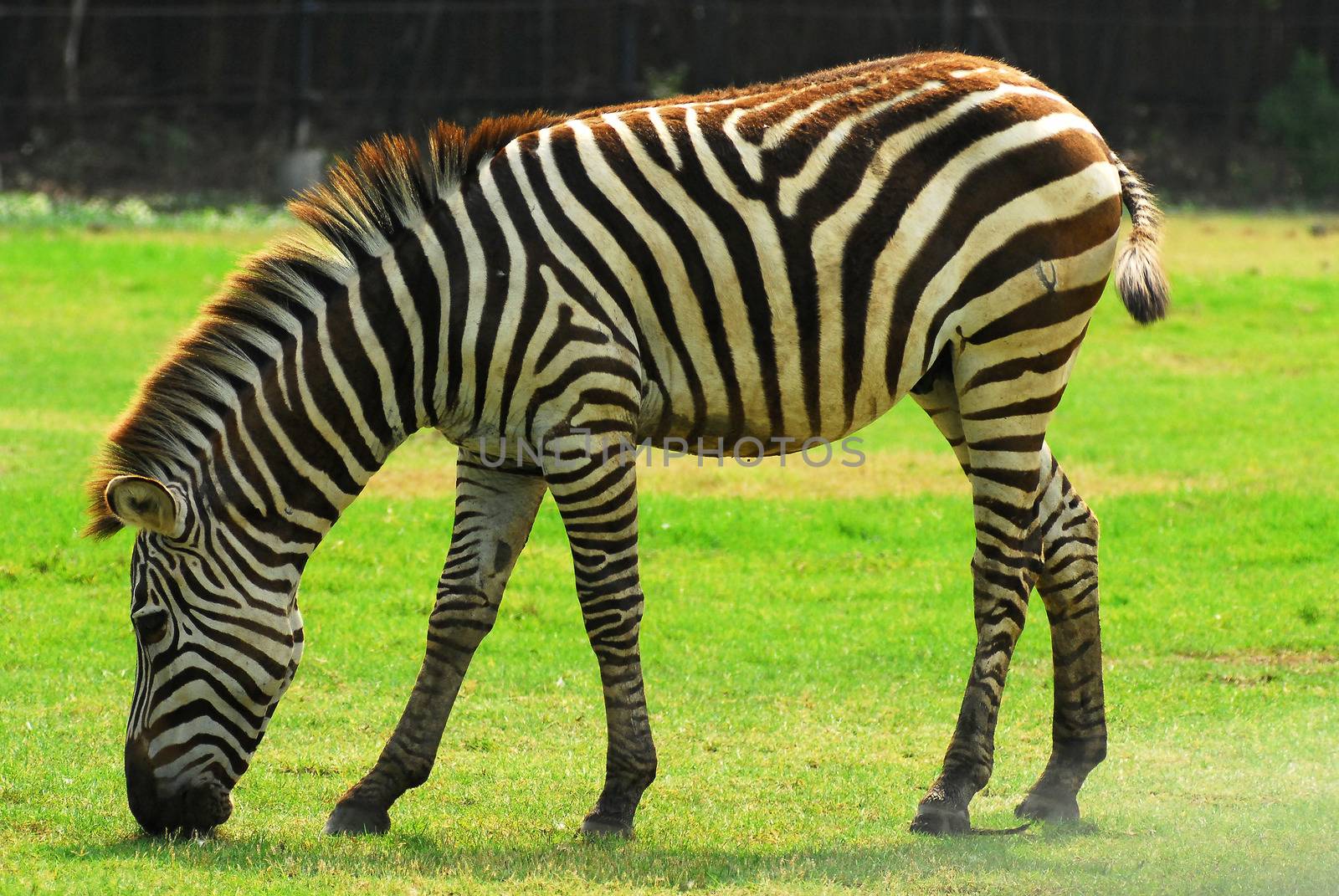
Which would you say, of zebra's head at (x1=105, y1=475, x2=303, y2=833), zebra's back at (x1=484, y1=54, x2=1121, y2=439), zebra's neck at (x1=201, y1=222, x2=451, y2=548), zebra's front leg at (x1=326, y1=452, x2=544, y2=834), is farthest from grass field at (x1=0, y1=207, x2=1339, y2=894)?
zebra's back at (x1=484, y1=54, x2=1121, y2=439)

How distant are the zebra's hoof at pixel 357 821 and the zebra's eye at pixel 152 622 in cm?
96

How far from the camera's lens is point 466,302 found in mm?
5680

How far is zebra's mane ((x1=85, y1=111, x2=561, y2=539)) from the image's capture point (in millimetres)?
5617

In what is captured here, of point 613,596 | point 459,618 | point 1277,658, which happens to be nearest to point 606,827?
point 613,596

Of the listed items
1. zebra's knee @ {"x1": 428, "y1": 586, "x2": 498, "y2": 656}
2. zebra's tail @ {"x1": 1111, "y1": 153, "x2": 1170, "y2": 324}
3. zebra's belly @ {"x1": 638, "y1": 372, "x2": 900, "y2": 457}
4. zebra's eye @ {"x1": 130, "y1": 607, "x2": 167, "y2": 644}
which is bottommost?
zebra's knee @ {"x1": 428, "y1": 586, "x2": 498, "y2": 656}

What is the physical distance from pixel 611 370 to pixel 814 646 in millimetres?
3569

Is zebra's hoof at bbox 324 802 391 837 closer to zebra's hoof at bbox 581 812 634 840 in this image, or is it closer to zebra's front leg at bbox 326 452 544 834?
zebra's front leg at bbox 326 452 544 834

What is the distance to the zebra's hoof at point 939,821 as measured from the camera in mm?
5898

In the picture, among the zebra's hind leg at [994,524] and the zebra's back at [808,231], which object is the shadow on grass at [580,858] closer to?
the zebra's hind leg at [994,524]

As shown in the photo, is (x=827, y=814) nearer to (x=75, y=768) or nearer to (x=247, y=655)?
(x=247, y=655)

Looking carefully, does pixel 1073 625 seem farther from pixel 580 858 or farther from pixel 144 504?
pixel 144 504

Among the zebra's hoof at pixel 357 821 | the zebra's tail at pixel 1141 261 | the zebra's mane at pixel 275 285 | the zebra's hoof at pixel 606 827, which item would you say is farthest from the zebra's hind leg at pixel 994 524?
the zebra's mane at pixel 275 285

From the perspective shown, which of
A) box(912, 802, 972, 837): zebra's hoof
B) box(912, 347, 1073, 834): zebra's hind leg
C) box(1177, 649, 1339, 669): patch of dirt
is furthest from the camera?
box(1177, 649, 1339, 669): patch of dirt

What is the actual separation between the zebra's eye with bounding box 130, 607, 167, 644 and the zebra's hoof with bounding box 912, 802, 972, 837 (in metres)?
2.84
